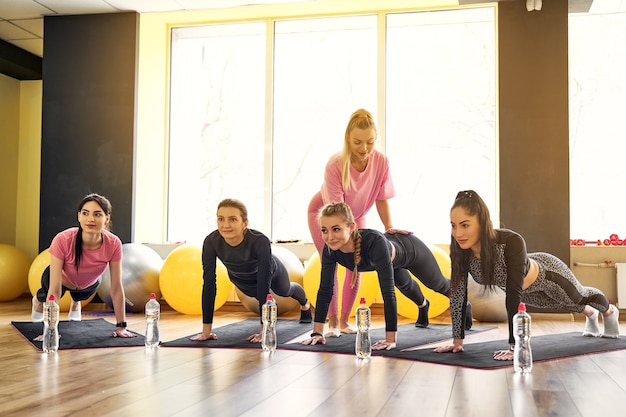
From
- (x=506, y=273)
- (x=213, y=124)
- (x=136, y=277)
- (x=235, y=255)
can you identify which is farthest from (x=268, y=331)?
(x=213, y=124)

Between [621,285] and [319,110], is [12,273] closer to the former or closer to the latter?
[319,110]

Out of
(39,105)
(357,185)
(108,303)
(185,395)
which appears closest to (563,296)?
(357,185)

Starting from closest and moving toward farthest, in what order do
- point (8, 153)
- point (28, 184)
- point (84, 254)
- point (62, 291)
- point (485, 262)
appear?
point (485, 262) → point (84, 254) → point (62, 291) → point (8, 153) → point (28, 184)

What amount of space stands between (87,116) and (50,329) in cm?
335

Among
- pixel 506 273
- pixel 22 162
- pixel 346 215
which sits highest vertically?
pixel 22 162

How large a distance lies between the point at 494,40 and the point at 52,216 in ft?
14.7

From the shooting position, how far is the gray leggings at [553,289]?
3.75 metres

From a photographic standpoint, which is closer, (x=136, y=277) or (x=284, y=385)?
(x=284, y=385)

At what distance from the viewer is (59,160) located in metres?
6.51

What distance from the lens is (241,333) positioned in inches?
174

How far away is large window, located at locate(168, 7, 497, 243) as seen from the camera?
6418mm

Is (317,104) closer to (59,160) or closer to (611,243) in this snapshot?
(59,160)

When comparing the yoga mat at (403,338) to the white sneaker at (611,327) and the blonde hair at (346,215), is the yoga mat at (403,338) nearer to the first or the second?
the blonde hair at (346,215)

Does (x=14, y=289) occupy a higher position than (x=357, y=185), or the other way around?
(x=357, y=185)
